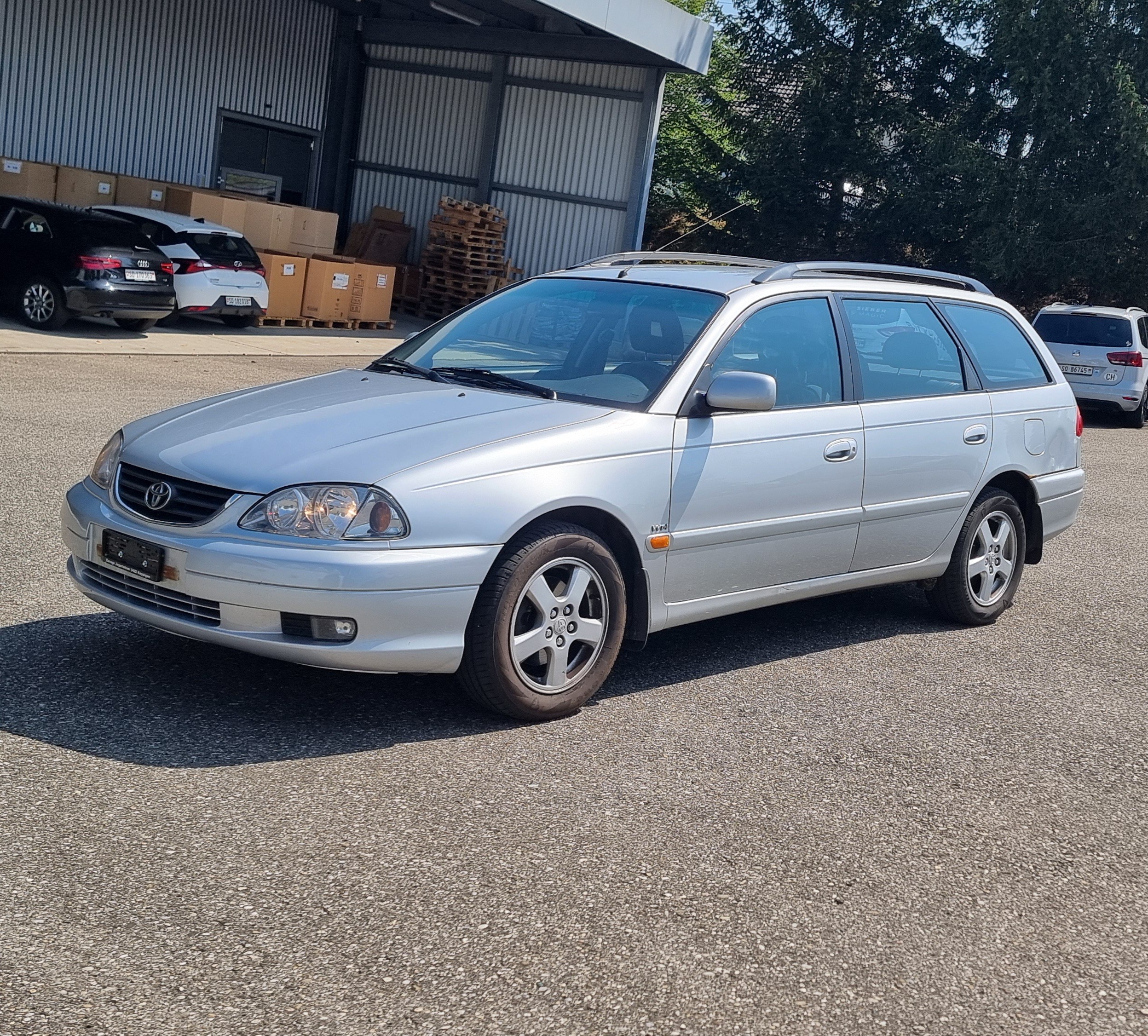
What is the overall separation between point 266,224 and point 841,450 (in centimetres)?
1592

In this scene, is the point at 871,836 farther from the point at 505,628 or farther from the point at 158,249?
the point at 158,249

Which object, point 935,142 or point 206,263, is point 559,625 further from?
point 935,142

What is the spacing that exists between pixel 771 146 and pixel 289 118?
10469mm

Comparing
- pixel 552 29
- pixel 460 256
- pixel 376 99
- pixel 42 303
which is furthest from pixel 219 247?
pixel 376 99

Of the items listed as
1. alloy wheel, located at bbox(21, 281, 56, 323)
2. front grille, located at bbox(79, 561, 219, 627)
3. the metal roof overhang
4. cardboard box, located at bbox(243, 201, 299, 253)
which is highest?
the metal roof overhang

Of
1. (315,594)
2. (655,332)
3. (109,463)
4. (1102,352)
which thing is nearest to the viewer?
(315,594)

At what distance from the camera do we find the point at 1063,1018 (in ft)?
10.6

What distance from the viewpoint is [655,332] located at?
18.6ft

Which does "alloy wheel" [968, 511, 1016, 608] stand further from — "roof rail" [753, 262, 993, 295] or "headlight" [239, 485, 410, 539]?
"headlight" [239, 485, 410, 539]

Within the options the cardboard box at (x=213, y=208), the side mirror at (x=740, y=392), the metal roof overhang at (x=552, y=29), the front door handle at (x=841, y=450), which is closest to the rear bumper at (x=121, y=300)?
the cardboard box at (x=213, y=208)

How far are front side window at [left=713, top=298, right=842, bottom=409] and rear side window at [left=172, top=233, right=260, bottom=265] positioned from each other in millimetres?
13275

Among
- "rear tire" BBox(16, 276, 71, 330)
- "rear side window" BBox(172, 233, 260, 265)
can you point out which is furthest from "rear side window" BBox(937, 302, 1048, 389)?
"rear side window" BBox(172, 233, 260, 265)

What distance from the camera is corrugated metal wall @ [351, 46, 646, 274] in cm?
2486

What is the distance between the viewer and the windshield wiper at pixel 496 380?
17.6ft
